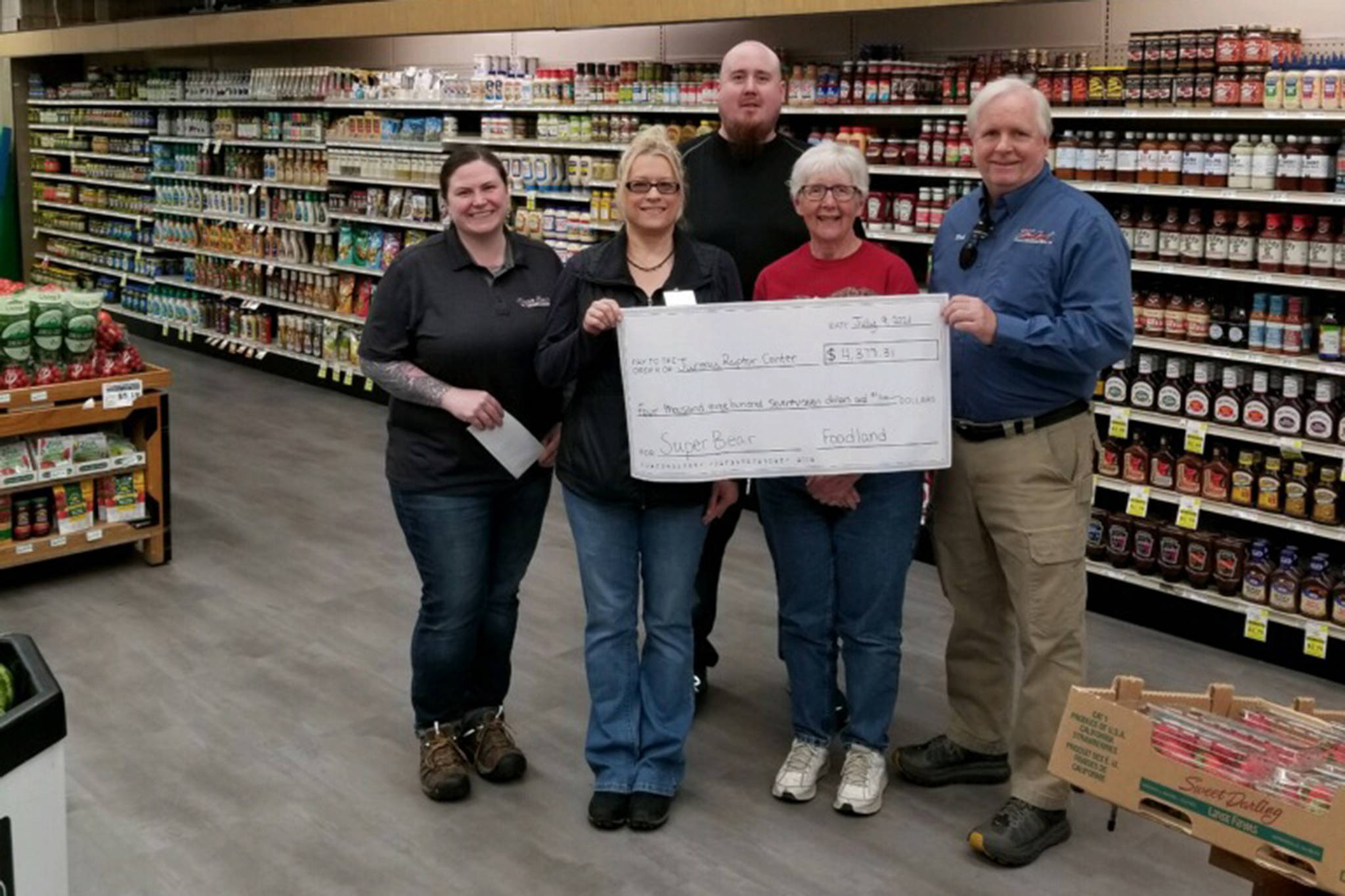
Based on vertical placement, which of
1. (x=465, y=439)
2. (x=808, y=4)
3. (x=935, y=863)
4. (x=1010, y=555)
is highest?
(x=808, y=4)

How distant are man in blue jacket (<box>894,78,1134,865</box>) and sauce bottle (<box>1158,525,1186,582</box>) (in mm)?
1786

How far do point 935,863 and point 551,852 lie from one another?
3.16ft

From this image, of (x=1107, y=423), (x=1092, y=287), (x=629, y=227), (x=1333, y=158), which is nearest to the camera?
(x=1092, y=287)

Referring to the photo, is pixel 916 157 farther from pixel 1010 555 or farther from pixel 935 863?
pixel 935 863

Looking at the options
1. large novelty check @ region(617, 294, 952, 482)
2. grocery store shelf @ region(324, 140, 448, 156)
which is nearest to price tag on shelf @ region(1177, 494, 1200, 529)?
large novelty check @ region(617, 294, 952, 482)

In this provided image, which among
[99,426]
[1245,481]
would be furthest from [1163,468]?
[99,426]

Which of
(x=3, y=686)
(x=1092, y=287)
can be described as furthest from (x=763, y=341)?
(x=3, y=686)

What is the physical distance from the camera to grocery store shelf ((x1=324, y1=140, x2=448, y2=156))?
28.6ft

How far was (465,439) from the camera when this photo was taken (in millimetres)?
3445

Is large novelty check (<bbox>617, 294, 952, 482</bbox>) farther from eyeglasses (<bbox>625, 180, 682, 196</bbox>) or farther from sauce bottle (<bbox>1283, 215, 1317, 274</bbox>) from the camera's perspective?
sauce bottle (<bbox>1283, 215, 1317, 274</bbox>)

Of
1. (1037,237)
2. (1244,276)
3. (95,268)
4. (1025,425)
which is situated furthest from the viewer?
(95,268)

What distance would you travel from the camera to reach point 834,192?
127 inches

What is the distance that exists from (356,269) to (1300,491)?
6.59 metres

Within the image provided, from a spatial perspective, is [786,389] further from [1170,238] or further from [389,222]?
[389,222]
